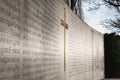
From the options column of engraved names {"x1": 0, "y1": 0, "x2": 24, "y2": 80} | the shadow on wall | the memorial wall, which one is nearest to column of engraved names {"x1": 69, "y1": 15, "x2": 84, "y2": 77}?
the memorial wall

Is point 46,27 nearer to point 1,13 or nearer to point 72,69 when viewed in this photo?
point 1,13

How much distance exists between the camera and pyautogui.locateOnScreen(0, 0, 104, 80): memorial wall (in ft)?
18.3

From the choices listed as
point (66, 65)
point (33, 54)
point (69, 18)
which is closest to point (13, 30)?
point (33, 54)

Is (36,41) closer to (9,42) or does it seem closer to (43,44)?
(43,44)

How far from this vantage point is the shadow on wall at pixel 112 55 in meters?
24.0

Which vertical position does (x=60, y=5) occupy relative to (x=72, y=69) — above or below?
above

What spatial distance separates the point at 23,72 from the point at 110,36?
18614 mm

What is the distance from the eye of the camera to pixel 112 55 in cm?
2423

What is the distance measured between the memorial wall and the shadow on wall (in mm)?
10842

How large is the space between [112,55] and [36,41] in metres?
17.4

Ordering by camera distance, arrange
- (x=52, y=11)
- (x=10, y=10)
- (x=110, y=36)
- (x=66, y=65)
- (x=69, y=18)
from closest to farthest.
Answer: (x=10, y=10) → (x=52, y=11) → (x=66, y=65) → (x=69, y=18) → (x=110, y=36)

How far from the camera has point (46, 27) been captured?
818 centimetres

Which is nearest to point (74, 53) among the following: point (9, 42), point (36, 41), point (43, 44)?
point (43, 44)

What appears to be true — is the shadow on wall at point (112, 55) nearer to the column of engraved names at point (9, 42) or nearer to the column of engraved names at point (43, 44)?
the column of engraved names at point (43, 44)
